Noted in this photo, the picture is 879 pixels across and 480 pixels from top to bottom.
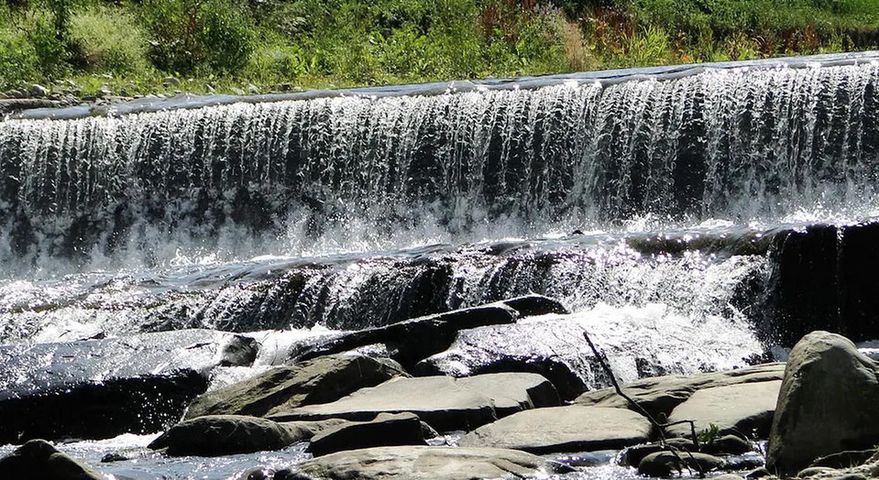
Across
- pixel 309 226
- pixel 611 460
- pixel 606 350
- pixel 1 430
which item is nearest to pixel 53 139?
pixel 309 226

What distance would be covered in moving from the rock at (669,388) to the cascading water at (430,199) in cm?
256

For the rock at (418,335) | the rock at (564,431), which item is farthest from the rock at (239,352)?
the rock at (564,431)

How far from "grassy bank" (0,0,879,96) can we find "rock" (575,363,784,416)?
40.8 feet

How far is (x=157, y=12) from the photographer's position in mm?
22578

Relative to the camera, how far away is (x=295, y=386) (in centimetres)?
838

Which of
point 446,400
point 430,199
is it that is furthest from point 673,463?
point 430,199

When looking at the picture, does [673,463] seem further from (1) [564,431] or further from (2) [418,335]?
(2) [418,335]

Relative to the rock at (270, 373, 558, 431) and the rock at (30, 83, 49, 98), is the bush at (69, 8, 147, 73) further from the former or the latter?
the rock at (270, 373, 558, 431)

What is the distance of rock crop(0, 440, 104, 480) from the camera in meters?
6.01

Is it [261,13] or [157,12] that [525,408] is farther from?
[261,13]

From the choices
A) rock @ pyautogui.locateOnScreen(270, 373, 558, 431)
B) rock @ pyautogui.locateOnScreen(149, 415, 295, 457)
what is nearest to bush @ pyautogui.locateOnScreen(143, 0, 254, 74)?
rock @ pyautogui.locateOnScreen(270, 373, 558, 431)

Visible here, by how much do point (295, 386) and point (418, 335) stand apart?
1.32 metres

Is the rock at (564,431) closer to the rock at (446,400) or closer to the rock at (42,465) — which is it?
the rock at (446,400)

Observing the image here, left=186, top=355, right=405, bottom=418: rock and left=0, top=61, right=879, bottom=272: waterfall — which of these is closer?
left=186, top=355, right=405, bottom=418: rock
